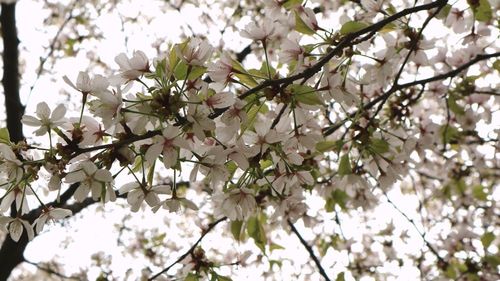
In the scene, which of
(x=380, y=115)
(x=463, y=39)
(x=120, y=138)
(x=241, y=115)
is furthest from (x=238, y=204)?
(x=463, y=39)

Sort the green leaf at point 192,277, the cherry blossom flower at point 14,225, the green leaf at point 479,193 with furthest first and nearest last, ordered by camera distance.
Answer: the green leaf at point 479,193, the green leaf at point 192,277, the cherry blossom flower at point 14,225

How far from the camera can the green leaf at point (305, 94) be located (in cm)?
134

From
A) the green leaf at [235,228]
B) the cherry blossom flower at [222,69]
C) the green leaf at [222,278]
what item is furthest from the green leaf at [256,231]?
the cherry blossom flower at [222,69]

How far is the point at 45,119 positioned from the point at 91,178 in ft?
0.59

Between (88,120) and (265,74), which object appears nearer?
(88,120)

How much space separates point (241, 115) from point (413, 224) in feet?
5.99

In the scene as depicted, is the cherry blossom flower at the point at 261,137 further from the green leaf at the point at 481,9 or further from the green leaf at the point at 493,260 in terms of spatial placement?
the green leaf at the point at 493,260

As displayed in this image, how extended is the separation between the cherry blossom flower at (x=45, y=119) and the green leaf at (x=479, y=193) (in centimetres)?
271

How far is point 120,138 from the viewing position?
1225mm

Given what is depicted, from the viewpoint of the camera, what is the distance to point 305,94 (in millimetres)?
1348

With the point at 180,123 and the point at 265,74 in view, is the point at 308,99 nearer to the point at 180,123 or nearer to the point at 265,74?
the point at 265,74

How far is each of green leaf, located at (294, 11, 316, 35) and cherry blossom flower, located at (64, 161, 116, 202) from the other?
2.42 ft

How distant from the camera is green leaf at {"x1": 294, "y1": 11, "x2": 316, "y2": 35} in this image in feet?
5.23

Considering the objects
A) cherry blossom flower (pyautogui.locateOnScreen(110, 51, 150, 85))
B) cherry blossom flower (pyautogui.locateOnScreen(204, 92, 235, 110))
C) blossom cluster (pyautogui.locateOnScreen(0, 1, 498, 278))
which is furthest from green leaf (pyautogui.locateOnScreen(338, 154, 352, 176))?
cherry blossom flower (pyautogui.locateOnScreen(110, 51, 150, 85))
